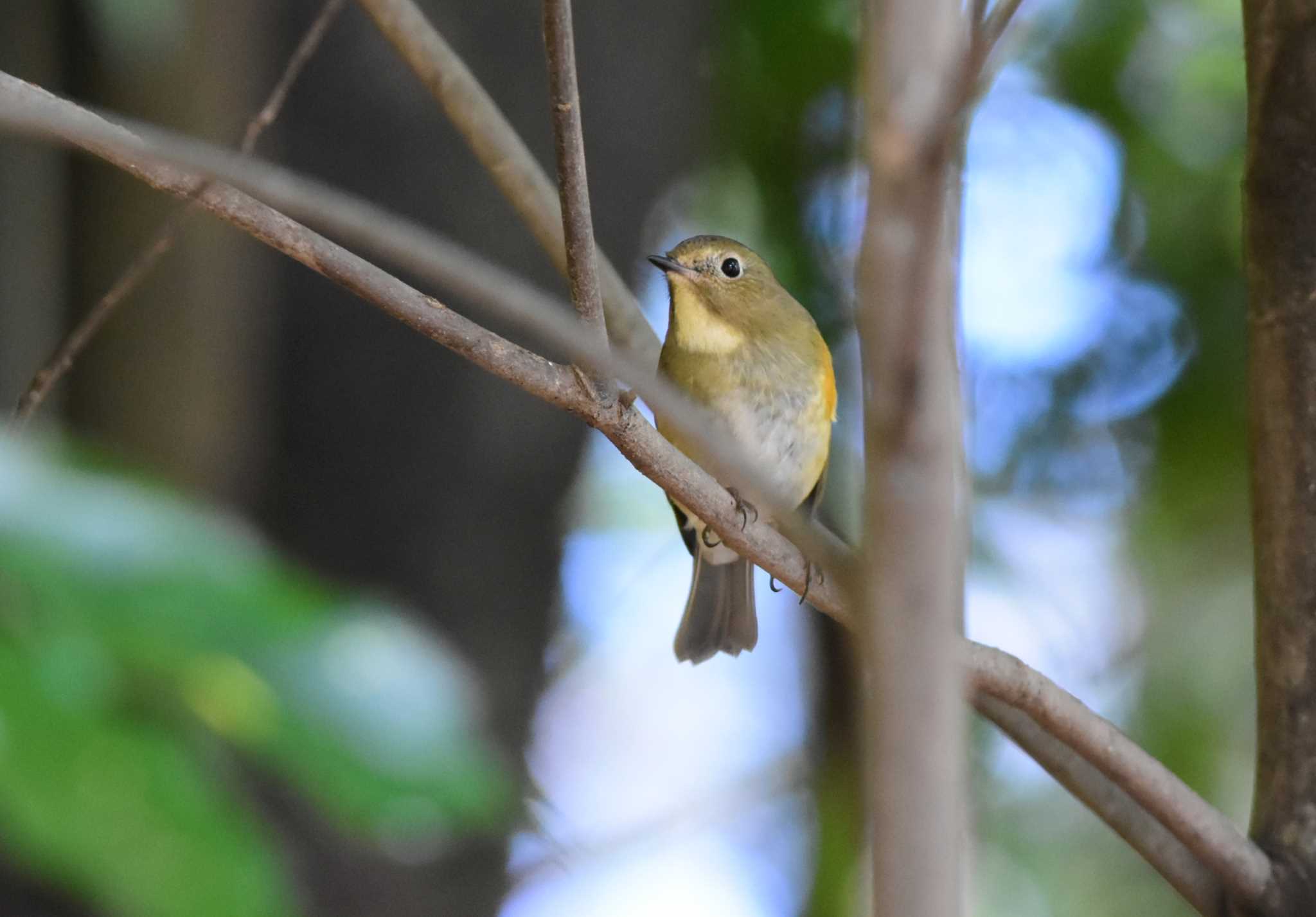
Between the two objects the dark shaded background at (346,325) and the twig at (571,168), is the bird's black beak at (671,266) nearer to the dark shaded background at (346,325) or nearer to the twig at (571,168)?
the dark shaded background at (346,325)

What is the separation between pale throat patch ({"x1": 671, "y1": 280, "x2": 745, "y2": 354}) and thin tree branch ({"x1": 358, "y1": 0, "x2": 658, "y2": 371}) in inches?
55.5

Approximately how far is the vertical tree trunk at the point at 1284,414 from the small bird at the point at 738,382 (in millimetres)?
1680

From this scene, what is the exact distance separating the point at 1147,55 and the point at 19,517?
18.6 feet

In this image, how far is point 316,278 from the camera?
4.96 metres

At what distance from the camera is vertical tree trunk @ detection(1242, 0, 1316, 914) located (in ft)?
8.07

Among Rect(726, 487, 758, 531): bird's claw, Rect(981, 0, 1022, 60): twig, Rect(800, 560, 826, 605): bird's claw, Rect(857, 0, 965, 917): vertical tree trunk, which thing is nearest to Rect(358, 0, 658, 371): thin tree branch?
Rect(726, 487, 758, 531): bird's claw

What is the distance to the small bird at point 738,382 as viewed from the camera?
4258 millimetres

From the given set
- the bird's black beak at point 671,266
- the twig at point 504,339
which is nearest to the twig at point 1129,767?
the twig at point 504,339

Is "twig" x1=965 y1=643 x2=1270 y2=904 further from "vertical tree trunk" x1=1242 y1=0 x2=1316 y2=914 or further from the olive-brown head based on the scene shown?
the olive-brown head

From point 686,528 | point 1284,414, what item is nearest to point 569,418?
point 686,528

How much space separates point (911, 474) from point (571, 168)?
114 centimetres

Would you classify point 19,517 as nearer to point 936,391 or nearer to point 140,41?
point 936,391

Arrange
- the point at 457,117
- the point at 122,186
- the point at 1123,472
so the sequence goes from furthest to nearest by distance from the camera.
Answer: the point at 1123,472 < the point at 122,186 < the point at 457,117

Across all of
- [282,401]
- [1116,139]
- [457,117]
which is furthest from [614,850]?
[1116,139]
